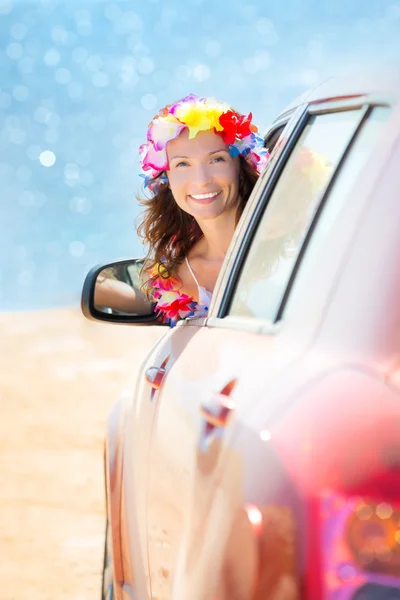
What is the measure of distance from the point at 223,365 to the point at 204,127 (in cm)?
198

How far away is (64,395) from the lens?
68.9 feet

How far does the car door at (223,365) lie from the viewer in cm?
183

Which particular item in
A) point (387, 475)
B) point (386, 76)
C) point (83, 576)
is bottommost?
point (83, 576)

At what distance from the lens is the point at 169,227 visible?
14.5 ft

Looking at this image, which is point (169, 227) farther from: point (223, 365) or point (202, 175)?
point (223, 365)

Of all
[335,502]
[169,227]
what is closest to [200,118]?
[169,227]

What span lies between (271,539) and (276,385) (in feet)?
0.85

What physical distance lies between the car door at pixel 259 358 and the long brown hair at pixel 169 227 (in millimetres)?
1473

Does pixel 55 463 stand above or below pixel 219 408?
below

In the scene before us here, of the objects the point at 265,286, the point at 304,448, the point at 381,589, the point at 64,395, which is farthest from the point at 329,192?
the point at 64,395

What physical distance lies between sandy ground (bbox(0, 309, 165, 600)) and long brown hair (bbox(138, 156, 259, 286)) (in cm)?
36

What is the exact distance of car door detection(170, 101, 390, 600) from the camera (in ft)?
5.40

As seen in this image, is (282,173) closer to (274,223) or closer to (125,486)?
(274,223)

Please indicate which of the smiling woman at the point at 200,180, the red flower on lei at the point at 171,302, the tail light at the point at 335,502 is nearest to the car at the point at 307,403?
the tail light at the point at 335,502
